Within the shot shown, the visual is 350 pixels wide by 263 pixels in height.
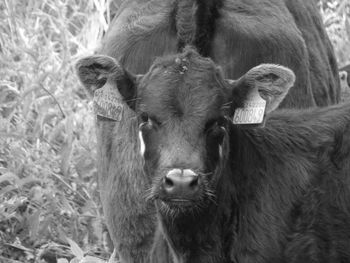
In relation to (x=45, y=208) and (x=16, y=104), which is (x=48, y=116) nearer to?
(x=16, y=104)

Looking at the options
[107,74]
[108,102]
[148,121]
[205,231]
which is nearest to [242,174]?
[205,231]

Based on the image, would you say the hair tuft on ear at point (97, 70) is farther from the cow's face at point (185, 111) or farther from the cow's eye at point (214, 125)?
the cow's eye at point (214, 125)

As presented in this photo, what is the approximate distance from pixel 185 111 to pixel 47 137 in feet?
11.9

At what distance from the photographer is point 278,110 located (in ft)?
27.1

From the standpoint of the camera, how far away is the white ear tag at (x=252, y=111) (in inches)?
298

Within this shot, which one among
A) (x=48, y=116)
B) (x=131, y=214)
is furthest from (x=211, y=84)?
(x=48, y=116)

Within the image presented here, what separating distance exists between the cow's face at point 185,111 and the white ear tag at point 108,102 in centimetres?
5

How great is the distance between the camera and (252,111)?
24.8ft

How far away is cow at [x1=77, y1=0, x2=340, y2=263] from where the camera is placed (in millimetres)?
8391

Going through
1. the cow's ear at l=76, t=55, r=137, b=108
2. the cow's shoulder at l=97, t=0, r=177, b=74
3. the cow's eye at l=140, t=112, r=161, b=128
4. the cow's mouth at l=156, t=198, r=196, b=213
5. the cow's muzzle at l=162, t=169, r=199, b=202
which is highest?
the cow's shoulder at l=97, t=0, r=177, b=74

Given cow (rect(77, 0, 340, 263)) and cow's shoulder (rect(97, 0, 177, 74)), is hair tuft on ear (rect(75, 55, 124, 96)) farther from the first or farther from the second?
cow's shoulder (rect(97, 0, 177, 74))

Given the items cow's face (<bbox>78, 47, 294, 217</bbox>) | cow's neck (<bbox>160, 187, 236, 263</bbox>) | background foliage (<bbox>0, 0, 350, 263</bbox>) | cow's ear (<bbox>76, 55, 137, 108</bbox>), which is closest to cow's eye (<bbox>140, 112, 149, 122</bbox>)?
cow's face (<bbox>78, 47, 294, 217</bbox>)

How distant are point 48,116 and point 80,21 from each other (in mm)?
2159

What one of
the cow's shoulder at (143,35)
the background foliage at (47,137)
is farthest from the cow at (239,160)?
the background foliage at (47,137)
